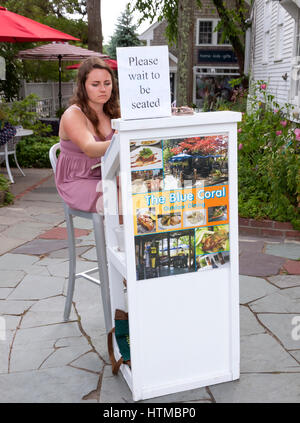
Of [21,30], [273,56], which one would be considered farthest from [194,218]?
[273,56]

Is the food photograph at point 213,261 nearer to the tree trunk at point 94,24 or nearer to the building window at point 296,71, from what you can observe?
the building window at point 296,71

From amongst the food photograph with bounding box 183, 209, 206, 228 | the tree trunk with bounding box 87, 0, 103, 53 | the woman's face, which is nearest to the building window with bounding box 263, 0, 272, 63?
the tree trunk with bounding box 87, 0, 103, 53

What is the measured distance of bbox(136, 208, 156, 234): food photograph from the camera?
7.58 ft

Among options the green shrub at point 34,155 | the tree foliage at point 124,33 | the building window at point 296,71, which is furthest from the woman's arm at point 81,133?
the tree foliage at point 124,33

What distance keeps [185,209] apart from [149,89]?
1.95ft

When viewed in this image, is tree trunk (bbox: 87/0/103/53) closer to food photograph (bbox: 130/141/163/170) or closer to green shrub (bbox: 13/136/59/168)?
green shrub (bbox: 13/136/59/168)

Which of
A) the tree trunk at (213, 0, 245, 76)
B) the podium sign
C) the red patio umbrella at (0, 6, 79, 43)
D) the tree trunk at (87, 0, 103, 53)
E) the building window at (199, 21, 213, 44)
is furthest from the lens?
the building window at (199, 21, 213, 44)

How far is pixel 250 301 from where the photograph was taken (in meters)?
3.80

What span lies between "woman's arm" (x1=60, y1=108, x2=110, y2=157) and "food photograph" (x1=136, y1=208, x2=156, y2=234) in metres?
0.63

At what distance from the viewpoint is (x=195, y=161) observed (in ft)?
7.73

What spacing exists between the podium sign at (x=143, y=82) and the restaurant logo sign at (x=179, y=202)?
15 cm

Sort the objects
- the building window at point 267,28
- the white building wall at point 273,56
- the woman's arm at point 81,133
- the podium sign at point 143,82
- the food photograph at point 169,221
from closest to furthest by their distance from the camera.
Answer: the podium sign at point 143,82 → the food photograph at point 169,221 → the woman's arm at point 81,133 → the white building wall at point 273,56 → the building window at point 267,28

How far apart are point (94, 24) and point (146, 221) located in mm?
13470

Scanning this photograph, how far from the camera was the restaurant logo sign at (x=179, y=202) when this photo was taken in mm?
2285
